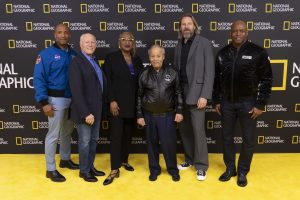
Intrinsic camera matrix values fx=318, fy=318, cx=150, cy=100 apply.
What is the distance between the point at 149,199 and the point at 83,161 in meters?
0.80

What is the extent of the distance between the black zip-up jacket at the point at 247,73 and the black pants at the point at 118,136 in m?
1.06

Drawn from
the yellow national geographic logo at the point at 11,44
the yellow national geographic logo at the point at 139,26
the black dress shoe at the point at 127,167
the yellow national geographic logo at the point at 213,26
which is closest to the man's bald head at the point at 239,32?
the yellow national geographic logo at the point at 213,26

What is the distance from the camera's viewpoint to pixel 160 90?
3039mm

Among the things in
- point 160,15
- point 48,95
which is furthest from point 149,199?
point 160,15

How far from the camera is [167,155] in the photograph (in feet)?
10.6

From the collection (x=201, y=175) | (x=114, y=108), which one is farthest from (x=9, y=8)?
(x=201, y=175)

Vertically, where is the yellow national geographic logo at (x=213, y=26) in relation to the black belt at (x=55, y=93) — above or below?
above

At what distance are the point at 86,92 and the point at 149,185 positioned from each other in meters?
1.10

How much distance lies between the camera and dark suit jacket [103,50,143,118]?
3.10 m

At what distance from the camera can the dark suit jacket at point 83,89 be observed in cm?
295

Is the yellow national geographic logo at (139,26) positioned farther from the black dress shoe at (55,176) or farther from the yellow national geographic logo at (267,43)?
the black dress shoe at (55,176)

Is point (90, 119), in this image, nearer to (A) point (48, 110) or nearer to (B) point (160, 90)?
(A) point (48, 110)

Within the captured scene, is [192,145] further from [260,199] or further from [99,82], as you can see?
[99,82]

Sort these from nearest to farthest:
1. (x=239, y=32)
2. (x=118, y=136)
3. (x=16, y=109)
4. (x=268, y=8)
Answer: (x=239, y=32), (x=118, y=136), (x=268, y=8), (x=16, y=109)
